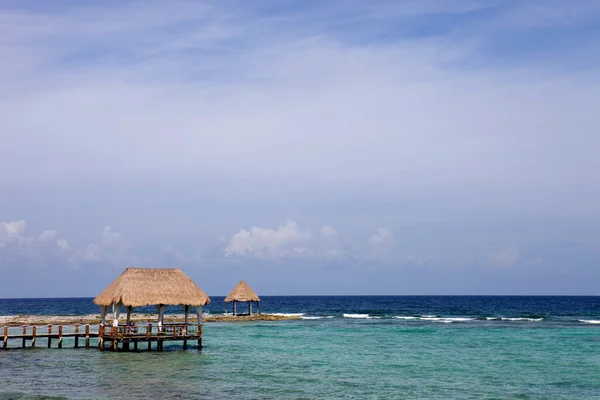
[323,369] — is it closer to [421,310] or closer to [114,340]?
[114,340]

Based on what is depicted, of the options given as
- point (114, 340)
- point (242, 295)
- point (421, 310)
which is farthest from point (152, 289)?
point (421, 310)

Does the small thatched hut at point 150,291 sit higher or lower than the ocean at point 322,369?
higher

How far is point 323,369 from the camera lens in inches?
1292

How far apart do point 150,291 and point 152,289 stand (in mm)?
268

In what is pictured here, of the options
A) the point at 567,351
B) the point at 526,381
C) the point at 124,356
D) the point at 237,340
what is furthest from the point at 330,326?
the point at 526,381

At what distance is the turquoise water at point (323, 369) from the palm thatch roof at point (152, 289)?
2.88 m

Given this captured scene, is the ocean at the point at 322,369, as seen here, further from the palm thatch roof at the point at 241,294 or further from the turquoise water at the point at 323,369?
the palm thatch roof at the point at 241,294

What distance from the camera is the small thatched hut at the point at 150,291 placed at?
123 feet

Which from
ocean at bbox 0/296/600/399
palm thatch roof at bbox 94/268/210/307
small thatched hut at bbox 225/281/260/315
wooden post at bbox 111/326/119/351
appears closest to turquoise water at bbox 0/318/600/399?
ocean at bbox 0/296/600/399

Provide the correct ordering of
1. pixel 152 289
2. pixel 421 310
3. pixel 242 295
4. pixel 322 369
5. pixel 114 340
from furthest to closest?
1. pixel 421 310
2. pixel 242 295
3. pixel 152 289
4. pixel 114 340
5. pixel 322 369

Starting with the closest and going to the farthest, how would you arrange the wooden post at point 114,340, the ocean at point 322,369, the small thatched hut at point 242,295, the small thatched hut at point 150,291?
1. the ocean at point 322,369
2. the wooden post at point 114,340
3. the small thatched hut at point 150,291
4. the small thatched hut at point 242,295

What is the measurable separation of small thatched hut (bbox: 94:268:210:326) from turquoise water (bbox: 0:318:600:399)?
8.96ft

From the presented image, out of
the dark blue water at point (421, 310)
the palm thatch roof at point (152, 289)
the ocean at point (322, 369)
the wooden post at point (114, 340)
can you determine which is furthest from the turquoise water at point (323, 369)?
the dark blue water at point (421, 310)

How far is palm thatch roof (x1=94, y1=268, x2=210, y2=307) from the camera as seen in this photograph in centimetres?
3759
